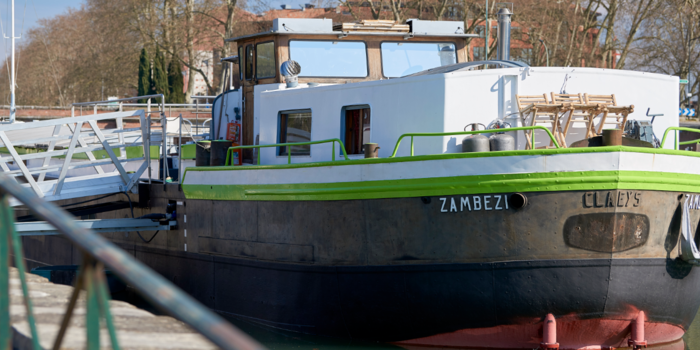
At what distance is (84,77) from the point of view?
A: 4419 cm

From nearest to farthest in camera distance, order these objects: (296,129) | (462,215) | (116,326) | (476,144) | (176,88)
A: 1. (116,326)
2. (462,215)
3. (476,144)
4. (296,129)
5. (176,88)

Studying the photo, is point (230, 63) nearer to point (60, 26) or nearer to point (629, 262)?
point (629, 262)

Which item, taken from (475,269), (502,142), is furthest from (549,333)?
(502,142)

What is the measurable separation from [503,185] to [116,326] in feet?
15.0

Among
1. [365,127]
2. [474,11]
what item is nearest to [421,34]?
[365,127]

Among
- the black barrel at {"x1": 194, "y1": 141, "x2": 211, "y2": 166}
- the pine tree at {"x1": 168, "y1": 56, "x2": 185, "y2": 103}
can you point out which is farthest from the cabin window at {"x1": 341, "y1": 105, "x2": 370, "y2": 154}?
the pine tree at {"x1": 168, "y1": 56, "x2": 185, "y2": 103}

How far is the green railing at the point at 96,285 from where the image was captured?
5.22 ft

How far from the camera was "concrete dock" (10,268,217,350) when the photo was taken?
2637 mm


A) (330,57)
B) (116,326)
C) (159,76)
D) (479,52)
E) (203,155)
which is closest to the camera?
(116,326)

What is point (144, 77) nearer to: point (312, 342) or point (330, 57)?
point (330, 57)

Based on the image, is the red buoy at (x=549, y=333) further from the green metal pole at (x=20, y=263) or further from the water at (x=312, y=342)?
the green metal pole at (x=20, y=263)

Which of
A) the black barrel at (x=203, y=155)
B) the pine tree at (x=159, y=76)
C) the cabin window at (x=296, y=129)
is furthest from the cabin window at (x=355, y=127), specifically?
the pine tree at (x=159, y=76)

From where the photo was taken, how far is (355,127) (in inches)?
324

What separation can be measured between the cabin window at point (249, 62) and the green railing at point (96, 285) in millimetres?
7224
